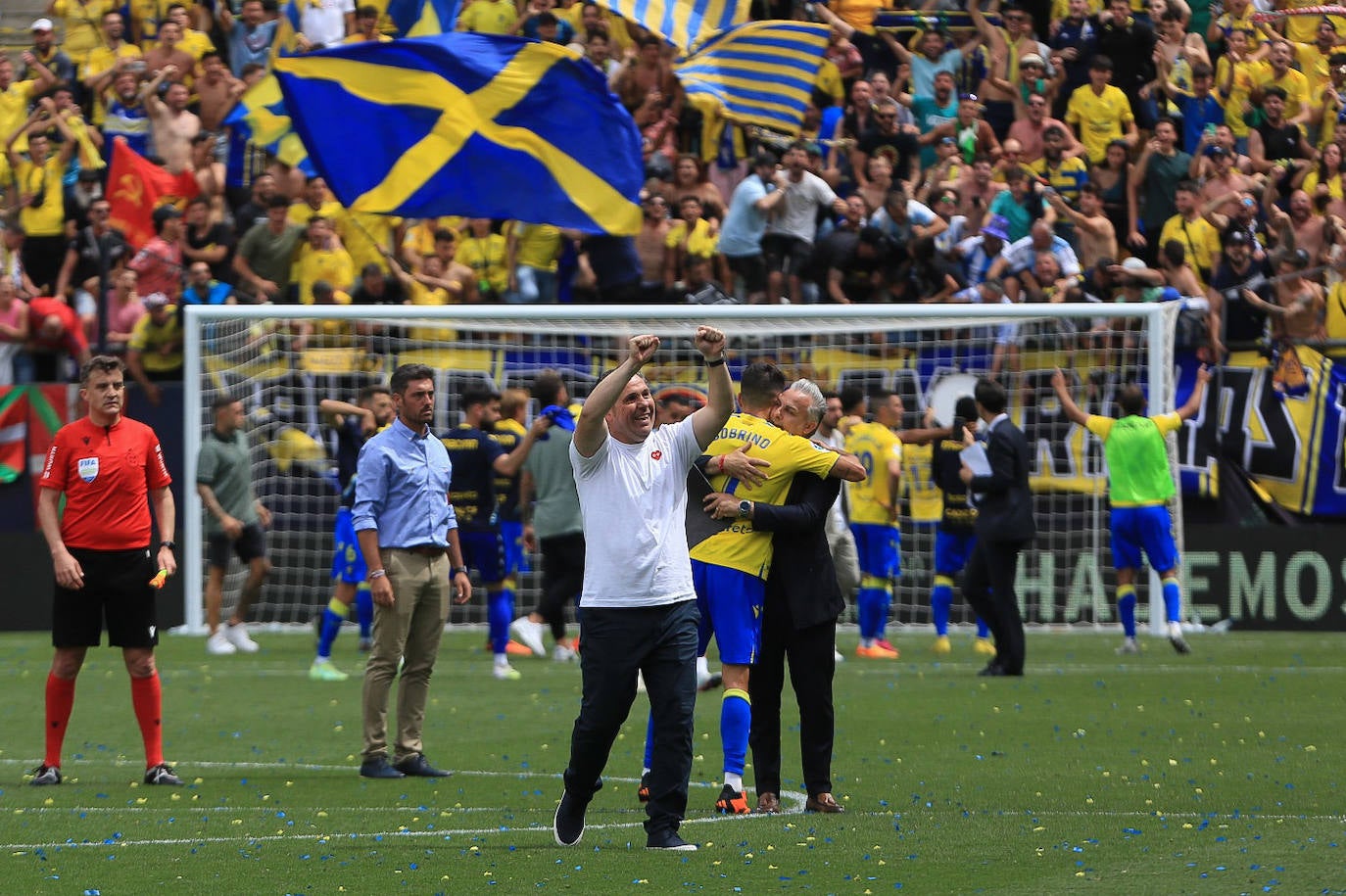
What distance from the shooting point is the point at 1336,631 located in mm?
19375

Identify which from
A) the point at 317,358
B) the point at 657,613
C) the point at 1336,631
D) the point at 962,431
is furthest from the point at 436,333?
the point at 657,613

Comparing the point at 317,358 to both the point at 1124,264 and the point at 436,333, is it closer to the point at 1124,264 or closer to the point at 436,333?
the point at 436,333

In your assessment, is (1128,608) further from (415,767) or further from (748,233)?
(415,767)

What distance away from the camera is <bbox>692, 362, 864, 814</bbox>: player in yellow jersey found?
30.5 ft

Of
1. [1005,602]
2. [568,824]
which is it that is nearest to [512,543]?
[1005,602]

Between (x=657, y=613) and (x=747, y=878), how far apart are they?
1196 millimetres

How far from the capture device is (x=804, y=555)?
9422 millimetres

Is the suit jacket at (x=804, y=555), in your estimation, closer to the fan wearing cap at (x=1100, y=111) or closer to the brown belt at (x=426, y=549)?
the brown belt at (x=426, y=549)

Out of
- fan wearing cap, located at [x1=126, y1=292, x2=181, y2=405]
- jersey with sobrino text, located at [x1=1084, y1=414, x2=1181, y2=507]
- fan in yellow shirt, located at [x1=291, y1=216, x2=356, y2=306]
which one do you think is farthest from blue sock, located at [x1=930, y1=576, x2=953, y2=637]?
fan wearing cap, located at [x1=126, y1=292, x2=181, y2=405]

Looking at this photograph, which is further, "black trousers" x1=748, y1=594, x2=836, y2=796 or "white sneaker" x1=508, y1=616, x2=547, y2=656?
"white sneaker" x1=508, y1=616, x2=547, y2=656

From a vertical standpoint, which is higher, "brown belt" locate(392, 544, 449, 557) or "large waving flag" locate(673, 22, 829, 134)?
"large waving flag" locate(673, 22, 829, 134)

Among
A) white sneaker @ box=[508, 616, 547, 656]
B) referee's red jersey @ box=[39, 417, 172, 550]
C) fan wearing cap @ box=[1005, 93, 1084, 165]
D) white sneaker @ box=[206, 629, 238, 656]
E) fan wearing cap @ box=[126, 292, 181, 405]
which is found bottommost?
white sneaker @ box=[206, 629, 238, 656]

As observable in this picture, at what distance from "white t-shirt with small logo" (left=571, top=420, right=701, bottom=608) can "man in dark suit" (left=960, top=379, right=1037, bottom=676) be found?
25.0 ft

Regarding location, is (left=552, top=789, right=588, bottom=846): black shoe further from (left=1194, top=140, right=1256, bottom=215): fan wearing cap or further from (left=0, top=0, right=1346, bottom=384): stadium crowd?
(left=1194, top=140, right=1256, bottom=215): fan wearing cap
